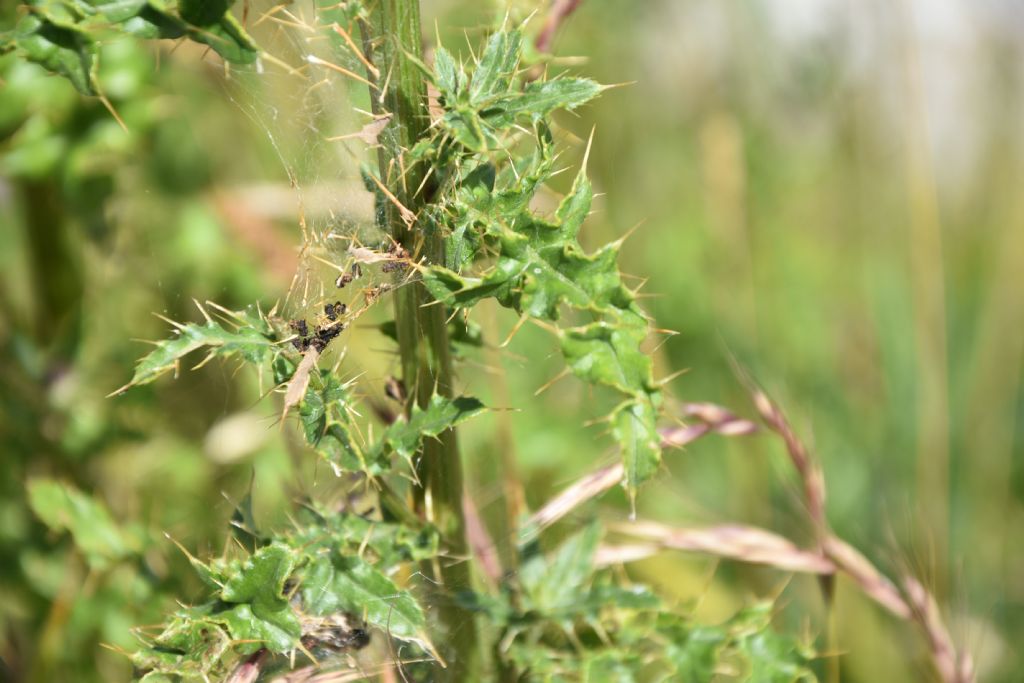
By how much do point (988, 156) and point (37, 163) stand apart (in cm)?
255

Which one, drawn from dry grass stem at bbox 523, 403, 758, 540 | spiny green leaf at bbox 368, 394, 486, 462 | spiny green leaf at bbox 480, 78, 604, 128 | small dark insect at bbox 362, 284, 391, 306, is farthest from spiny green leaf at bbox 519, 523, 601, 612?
spiny green leaf at bbox 480, 78, 604, 128

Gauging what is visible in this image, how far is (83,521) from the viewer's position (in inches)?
54.2

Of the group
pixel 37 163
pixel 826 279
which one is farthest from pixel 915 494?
pixel 37 163

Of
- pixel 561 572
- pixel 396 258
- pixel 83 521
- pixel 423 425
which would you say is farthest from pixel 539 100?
pixel 83 521

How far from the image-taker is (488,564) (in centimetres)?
110

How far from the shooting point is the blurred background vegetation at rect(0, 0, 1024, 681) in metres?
1.43

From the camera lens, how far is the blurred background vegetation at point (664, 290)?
1.43 metres

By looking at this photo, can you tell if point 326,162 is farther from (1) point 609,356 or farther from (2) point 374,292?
(1) point 609,356

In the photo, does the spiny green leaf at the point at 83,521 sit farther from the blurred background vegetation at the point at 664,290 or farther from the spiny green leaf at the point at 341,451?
the spiny green leaf at the point at 341,451

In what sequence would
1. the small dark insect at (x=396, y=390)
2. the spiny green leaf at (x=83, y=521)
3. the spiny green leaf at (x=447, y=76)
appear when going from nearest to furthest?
the spiny green leaf at (x=447, y=76), the small dark insect at (x=396, y=390), the spiny green leaf at (x=83, y=521)

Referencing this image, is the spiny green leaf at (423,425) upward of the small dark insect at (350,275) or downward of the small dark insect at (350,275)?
downward

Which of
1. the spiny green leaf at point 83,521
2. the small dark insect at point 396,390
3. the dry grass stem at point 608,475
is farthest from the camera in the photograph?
the spiny green leaf at point 83,521

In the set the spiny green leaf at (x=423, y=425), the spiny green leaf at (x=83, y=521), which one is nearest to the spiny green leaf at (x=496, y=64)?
the spiny green leaf at (x=423, y=425)

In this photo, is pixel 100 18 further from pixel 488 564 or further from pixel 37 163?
pixel 37 163
